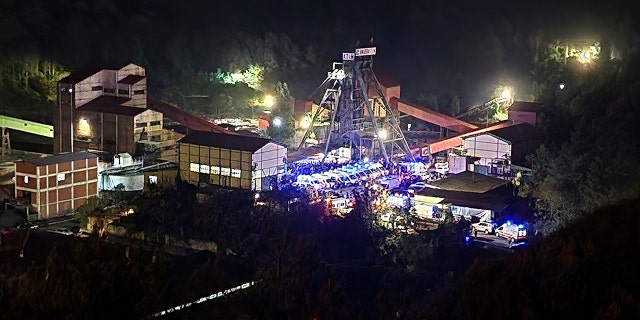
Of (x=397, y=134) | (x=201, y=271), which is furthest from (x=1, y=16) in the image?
(x=201, y=271)

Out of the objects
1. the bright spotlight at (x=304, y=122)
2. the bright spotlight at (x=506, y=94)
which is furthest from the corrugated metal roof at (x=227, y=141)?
the bright spotlight at (x=506, y=94)

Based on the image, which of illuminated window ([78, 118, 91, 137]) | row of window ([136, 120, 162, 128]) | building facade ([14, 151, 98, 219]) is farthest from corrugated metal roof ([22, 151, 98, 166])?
illuminated window ([78, 118, 91, 137])

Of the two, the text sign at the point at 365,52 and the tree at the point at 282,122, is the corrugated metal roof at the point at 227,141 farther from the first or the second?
the tree at the point at 282,122

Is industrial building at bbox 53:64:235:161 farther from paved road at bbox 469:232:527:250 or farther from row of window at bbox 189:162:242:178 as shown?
paved road at bbox 469:232:527:250

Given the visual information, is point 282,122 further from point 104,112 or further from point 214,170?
point 214,170

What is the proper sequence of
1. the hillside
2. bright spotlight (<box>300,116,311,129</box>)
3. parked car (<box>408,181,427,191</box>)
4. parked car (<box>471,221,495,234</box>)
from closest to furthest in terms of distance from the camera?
the hillside, parked car (<box>471,221,495,234</box>), parked car (<box>408,181,427,191</box>), bright spotlight (<box>300,116,311,129</box>)

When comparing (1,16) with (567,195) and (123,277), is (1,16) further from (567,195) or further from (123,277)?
(123,277)
